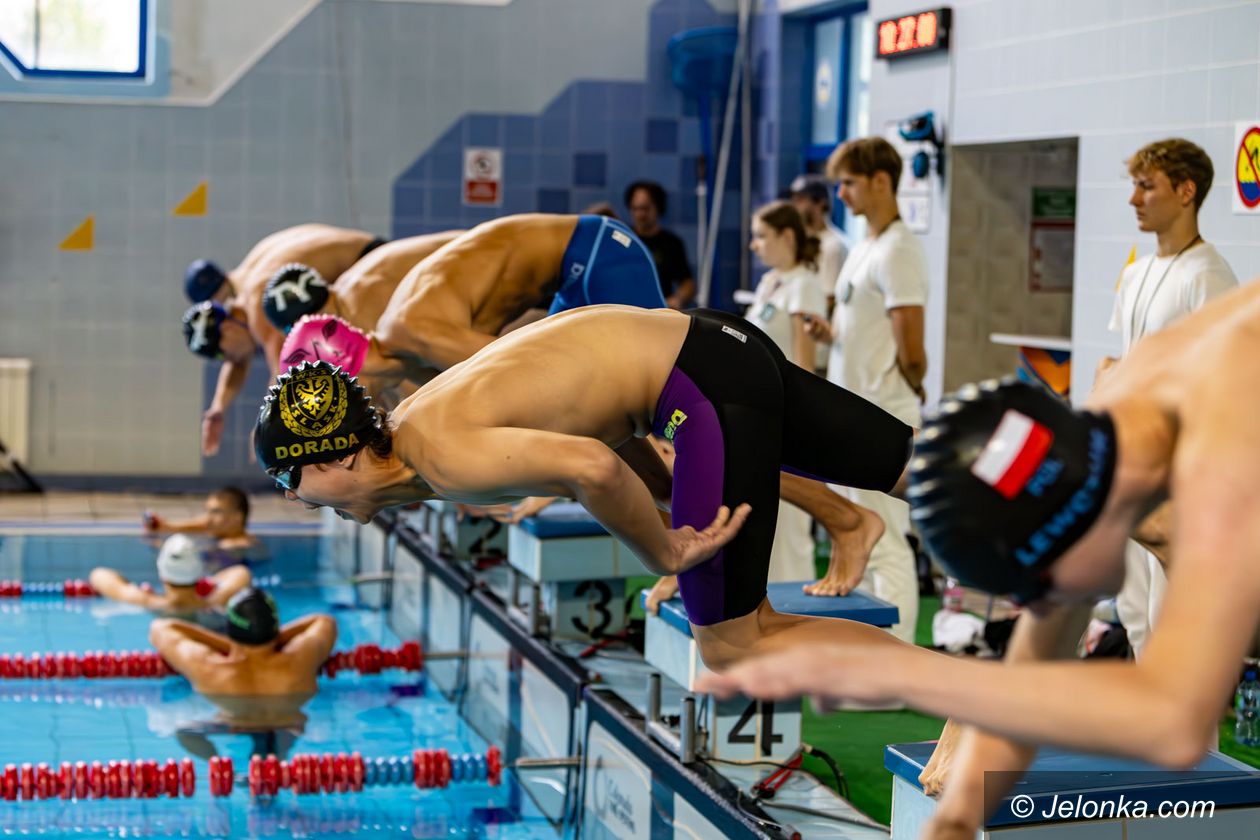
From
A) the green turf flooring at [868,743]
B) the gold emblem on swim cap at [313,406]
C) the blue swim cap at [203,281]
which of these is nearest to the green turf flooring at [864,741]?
the green turf flooring at [868,743]

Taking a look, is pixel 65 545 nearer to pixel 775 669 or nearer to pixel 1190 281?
pixel 1190 281

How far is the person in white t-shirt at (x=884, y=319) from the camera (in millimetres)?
5484

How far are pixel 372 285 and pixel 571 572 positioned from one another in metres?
1.43

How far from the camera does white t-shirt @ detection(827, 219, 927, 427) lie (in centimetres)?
558

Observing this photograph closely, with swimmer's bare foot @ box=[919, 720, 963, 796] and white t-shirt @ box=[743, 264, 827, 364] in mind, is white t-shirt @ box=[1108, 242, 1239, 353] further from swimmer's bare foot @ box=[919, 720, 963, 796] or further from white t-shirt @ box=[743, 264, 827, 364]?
swimmer's bare foot @ box=[919, 720, 963, 796]

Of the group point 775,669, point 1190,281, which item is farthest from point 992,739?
point 1190,281

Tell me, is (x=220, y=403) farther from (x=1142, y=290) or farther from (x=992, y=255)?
(x=1142, y=290)

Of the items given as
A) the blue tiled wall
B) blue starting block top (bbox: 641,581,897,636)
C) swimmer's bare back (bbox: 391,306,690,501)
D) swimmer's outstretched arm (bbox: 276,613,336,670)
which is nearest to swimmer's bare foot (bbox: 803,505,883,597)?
blue starting block top (bbox: 641,581,897,636)

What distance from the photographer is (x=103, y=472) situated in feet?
37.4

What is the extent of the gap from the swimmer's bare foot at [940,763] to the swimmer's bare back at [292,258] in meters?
4.69

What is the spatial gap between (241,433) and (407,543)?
3.36 meters

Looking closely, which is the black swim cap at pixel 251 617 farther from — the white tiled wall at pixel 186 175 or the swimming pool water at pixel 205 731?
the white tiled wall at pixel 186 175

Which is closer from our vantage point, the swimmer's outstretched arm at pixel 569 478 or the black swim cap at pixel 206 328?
the swimmer's outstretched arm at pixel 569 478

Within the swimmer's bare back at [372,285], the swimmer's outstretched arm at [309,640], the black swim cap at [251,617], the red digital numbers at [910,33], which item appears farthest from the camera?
the red digital numbers at [910,33]
